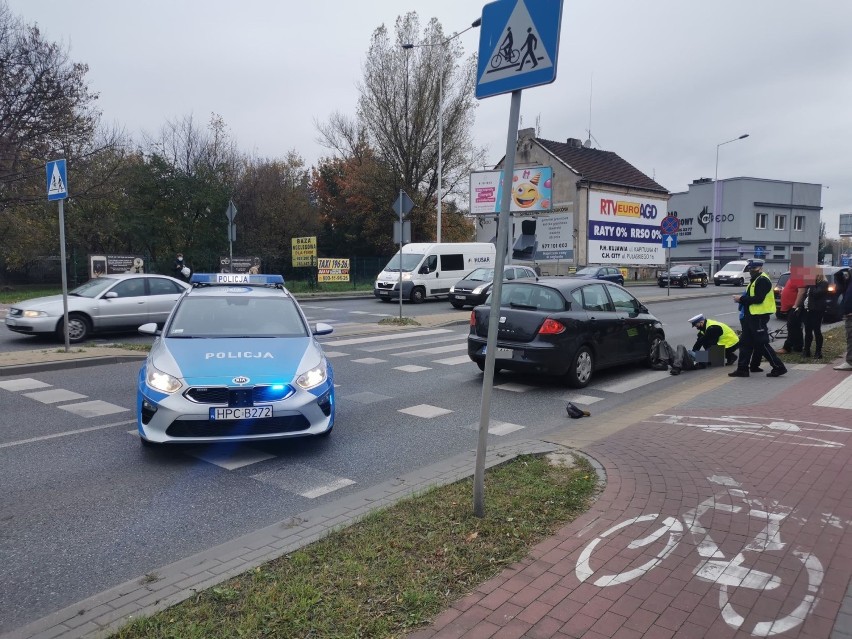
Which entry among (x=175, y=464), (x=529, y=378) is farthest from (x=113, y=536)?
(x=529, y=378)

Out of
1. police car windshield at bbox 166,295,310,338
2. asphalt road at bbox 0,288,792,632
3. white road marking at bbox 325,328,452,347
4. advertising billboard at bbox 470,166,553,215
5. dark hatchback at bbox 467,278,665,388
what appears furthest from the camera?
advertising billboard at bbox 470,166,553,215

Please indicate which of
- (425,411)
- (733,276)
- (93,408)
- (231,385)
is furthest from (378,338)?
(733,276)

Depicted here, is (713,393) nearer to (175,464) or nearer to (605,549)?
(605,549)

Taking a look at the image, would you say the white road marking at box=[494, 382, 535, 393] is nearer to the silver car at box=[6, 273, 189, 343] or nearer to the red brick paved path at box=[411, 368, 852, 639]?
the red brick paved path at box=[411, 368, 852, 639]

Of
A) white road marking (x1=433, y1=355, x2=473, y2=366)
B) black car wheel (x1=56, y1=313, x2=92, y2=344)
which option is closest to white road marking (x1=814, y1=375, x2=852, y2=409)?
white road marking (x1=433, y1=355, x2=473, y2=366)

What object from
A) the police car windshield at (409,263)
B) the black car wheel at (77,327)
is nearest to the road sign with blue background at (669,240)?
the police car windshield at (409,263)

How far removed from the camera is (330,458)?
621 cm

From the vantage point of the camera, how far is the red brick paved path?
317 cm

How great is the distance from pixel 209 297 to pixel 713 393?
22.5ft

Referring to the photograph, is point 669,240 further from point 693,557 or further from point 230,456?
point 693,557

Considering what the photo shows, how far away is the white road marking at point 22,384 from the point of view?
9.24 m

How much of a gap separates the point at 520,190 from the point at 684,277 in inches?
455

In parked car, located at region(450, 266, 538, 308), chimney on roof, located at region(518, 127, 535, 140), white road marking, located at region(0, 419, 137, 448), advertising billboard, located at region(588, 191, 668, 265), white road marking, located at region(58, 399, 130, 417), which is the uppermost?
chimney on roof, located at region(518, 127, 535, 140)

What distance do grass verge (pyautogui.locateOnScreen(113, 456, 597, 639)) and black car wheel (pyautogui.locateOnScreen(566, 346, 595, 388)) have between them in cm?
474
